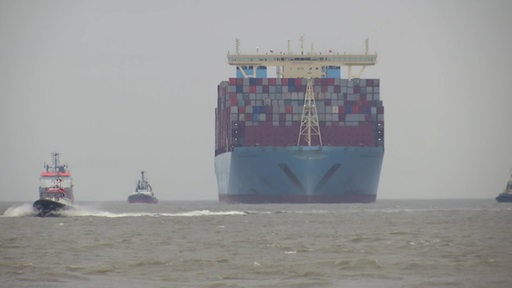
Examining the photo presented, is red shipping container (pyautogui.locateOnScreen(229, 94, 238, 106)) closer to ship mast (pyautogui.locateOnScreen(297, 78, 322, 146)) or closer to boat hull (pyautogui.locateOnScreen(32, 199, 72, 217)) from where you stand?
ship mast (pyautogui.locateOnScreen(297, 78, 322, 146))

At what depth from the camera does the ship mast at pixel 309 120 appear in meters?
169

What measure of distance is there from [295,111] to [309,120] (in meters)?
5.33

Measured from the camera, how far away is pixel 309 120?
168500 mm

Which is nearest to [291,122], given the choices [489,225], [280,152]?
[280,152]

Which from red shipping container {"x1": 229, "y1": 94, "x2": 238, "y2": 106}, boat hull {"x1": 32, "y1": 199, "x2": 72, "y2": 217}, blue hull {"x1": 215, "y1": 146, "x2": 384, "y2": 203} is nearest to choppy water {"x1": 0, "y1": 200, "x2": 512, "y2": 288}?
boat hull {"x1": 32, "y1": 199, "x2": 72, "y2": 217}

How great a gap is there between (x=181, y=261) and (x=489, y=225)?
40.8 metres

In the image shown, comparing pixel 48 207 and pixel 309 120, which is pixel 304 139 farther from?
pixel 48 207

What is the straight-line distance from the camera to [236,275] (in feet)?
149

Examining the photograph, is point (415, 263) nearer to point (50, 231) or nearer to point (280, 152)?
point (50, 231)

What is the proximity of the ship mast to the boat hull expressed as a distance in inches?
2735

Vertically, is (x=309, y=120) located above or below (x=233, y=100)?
below

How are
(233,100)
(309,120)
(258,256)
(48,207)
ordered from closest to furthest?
(258,256) < (48,207) < (309,120) < (233,100)

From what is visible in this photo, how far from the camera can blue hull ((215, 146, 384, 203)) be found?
165m

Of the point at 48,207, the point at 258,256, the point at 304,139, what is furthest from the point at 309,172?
the point at 258,256
